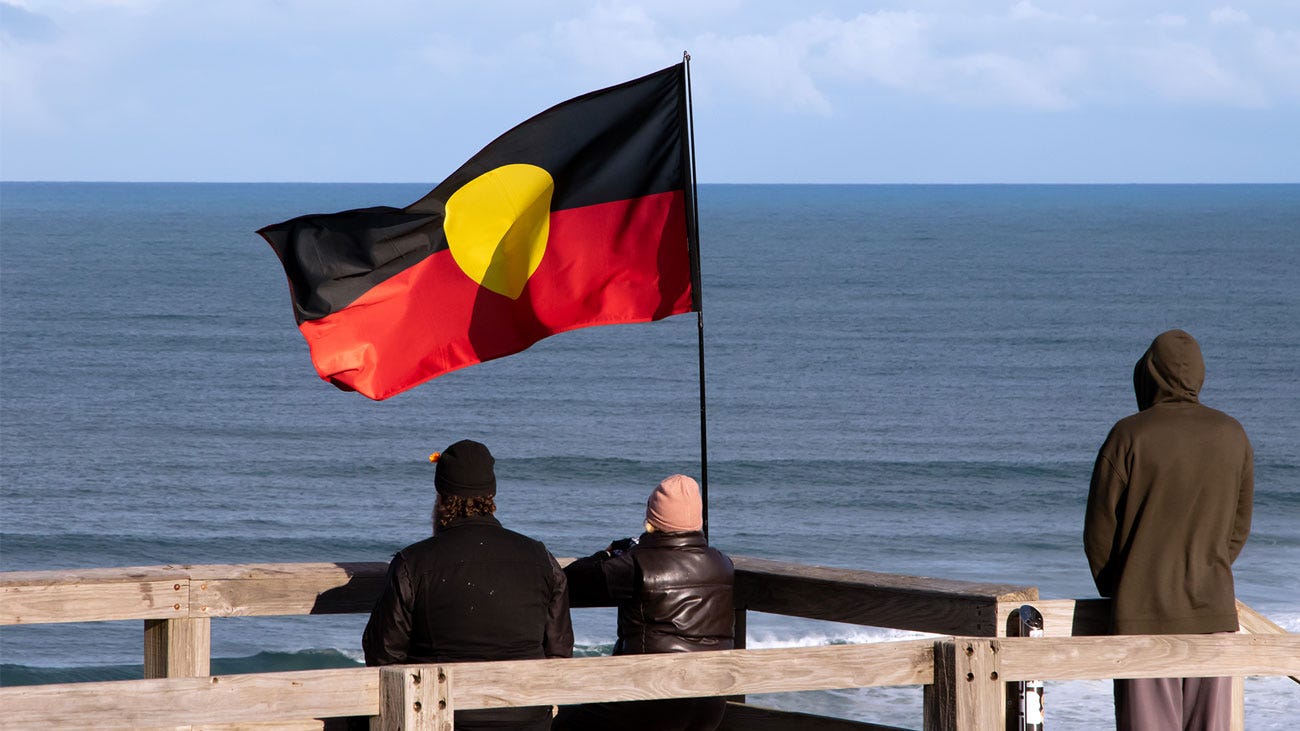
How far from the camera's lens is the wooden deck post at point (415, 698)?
147 inches

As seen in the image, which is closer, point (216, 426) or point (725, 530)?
point (725, 530)

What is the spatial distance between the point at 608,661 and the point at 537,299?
112 inches

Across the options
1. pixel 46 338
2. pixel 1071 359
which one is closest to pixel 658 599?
pixel 1071 359

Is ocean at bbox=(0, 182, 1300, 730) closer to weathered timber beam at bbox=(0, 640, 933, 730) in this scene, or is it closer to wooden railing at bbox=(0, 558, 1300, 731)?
wooden railing at bbox=(0, 558, 1300, 731)

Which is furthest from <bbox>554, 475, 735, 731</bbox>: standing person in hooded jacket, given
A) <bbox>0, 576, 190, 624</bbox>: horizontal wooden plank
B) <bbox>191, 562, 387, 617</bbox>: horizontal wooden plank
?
<bbox>0, 576, 190, 624</bbox>: horizontal wooden plank

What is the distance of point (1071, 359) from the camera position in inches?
2173

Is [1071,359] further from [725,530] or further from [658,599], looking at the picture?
[658,599]

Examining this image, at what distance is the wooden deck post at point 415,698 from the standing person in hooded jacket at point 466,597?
0.63m

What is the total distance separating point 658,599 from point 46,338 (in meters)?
59.9

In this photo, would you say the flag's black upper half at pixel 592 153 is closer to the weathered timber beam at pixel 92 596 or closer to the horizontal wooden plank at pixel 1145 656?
the weathered timber beam at pixel 92 596

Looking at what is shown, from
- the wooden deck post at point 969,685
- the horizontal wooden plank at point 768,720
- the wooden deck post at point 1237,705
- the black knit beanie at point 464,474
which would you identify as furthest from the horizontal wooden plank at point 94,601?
the wooden deck post at point 1237,705

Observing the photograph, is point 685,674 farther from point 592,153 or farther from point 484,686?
point 592,153

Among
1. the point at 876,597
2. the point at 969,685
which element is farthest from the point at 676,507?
the point at 969,685

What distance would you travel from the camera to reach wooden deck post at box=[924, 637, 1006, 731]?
4277 mm
